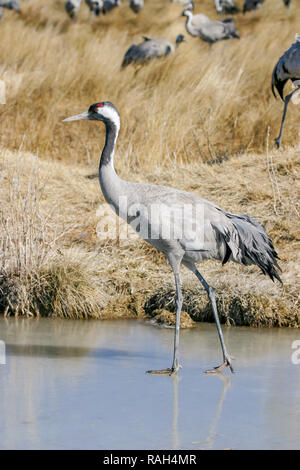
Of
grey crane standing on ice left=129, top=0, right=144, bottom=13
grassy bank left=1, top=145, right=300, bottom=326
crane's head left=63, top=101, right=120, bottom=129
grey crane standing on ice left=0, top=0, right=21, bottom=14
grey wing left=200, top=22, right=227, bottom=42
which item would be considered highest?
grey crane standing on ice left=129, top=0, right=144, bottom=13

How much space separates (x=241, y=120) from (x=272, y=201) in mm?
2930

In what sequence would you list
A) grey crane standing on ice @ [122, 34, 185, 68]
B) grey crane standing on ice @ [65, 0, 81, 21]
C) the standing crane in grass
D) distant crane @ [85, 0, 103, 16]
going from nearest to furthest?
the standing crane in grass → grey crane standing on ice @ [122, 34, 185, 68] → grey crane standing on ice @ [65, 0, 81, 21] → distant crane @ [85, 0, 103, 16]

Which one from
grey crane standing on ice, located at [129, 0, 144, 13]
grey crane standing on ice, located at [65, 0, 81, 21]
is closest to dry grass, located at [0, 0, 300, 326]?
grey crane standing on ice, located at [65, 0, 81, 21]

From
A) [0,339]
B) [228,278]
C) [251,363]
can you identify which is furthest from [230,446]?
[228,278]

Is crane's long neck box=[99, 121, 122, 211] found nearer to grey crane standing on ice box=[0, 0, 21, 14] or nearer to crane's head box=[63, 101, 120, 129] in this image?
crane's head box=[63, 101, 120, 129]

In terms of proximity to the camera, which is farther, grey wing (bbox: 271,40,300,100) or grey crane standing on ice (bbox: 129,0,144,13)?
grey crane standing on ice (bbox: 129,0,144,13)

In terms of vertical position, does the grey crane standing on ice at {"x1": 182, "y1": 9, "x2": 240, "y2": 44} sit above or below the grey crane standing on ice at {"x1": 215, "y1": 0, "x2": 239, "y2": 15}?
below

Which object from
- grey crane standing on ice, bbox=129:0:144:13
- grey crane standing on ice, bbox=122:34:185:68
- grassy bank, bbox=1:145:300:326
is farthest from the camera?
grey crane standing on ice, bbox=129:0:144:13

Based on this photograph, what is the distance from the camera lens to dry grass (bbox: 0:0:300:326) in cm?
626

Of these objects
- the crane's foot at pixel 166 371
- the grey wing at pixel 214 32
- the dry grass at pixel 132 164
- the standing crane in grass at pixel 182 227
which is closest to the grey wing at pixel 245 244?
the standing crane in grass at pixel 182 227

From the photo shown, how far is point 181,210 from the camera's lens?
5.05 metres

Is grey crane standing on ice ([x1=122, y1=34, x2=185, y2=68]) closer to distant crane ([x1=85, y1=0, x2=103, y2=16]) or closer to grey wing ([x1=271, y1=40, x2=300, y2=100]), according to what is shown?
grey wing ([x1=271, y1=40, x2=300, y2=100])

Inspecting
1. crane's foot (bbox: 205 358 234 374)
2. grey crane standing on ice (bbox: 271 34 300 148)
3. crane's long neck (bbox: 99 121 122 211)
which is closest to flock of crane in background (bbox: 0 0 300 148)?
Answer: grey crane standing on ice (bbox: 271 34 300 148)

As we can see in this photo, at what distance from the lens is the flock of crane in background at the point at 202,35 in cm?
1019
